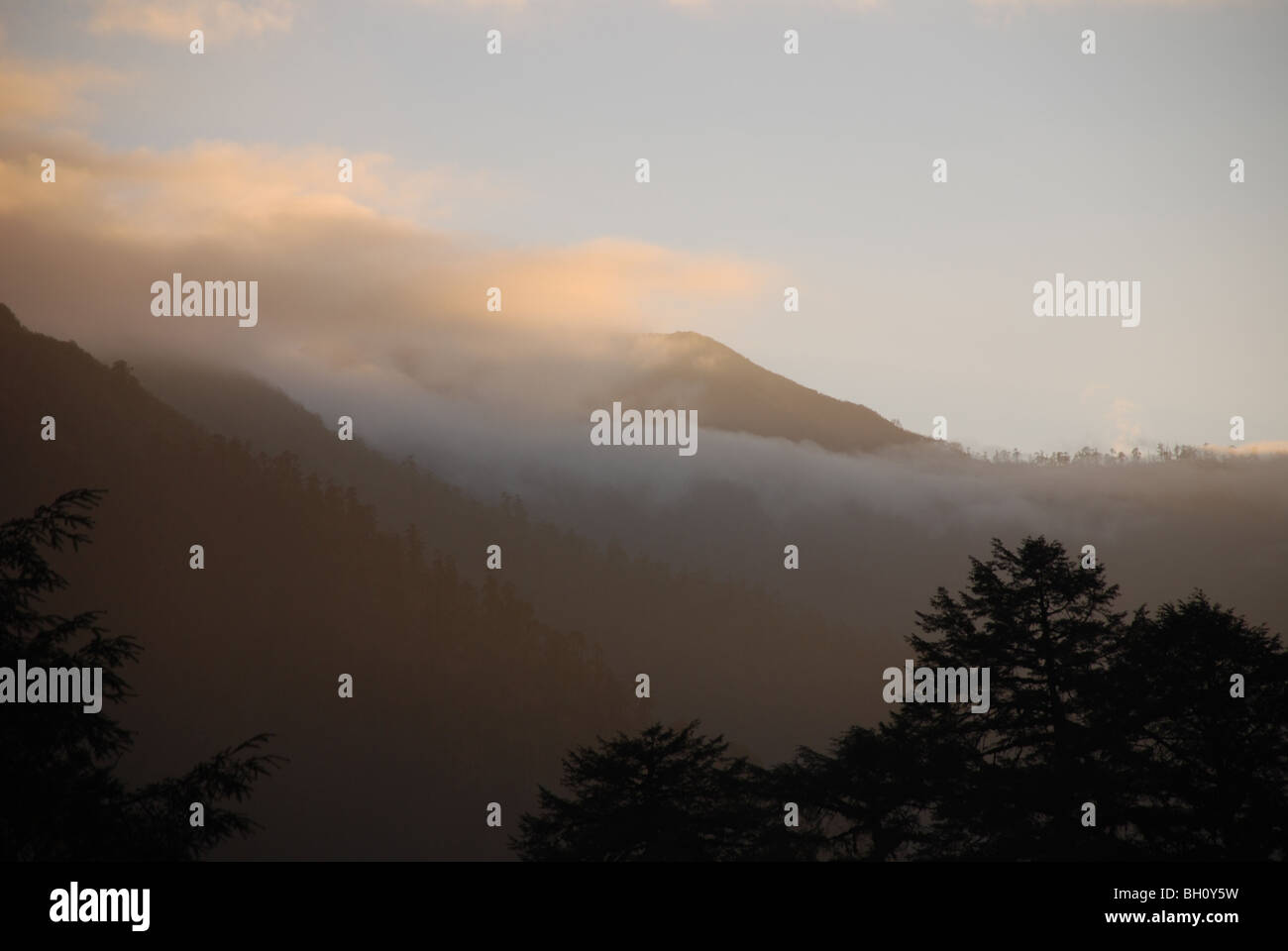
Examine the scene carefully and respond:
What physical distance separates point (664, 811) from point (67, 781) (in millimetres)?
20147

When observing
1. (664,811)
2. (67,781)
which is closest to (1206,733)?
(664,811)

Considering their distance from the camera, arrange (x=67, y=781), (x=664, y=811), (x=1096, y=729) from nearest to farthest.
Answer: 1. (x=67, y=781)
2. (x=1096, y=729)
3. (x=664, y=811)

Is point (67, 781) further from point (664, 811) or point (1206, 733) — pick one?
point (1206, 733)

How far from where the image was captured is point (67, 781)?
54.2ft

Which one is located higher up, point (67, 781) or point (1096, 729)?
point (67, 781)

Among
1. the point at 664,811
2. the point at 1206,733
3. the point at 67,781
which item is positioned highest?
the point at 67,781

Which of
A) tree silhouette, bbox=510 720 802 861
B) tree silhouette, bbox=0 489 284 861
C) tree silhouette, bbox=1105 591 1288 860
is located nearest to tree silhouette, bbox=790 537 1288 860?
tree silhouette, bbox=1105 591 1288 860

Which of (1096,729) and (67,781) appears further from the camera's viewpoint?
(1096,729)

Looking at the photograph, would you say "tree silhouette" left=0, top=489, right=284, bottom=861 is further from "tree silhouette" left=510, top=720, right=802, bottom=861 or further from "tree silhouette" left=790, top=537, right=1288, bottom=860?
"tree silhouette" left=790, top=537, right=1288, bottom=860

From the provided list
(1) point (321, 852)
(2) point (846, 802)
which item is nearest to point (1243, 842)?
(2) point (846, 802)

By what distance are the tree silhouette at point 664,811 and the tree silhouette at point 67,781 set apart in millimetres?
17495

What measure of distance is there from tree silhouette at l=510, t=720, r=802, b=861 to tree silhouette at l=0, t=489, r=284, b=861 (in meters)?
17.5

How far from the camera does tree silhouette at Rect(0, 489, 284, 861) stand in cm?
1608
